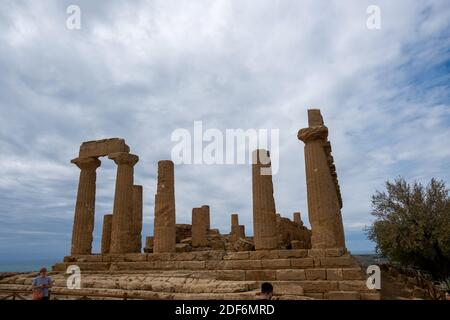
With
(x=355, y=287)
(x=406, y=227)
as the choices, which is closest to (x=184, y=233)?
(x=406, y=227)

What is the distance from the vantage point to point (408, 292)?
50.2 ft

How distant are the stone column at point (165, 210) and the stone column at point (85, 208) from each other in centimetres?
462

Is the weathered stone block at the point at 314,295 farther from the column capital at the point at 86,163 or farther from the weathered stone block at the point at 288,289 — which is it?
the column capital at the point at 86,163

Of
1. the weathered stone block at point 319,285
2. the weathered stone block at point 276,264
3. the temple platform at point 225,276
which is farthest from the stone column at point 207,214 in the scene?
the weathered stone block at point 319,285

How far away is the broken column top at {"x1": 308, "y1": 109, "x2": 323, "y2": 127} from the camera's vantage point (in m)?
15.0

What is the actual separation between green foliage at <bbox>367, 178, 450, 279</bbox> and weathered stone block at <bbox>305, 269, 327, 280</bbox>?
13.2 m

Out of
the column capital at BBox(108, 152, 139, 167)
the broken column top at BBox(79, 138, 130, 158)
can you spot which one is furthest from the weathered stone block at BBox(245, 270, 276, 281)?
the broken column top at BBox(79, 138, 130, 158)

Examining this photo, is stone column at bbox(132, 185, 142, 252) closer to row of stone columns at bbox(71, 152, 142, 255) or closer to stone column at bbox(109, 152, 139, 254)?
row of stone columns at bbox(71, 152, 142, 255)

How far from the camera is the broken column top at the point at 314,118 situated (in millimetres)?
14977

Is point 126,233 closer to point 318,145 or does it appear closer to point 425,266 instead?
point 318,145

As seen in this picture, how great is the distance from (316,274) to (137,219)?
43.0 ft

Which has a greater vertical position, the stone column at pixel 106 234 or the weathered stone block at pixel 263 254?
the stone column at pixel 106 234

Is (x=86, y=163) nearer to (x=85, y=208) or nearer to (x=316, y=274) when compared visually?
(x=85, y=208)
